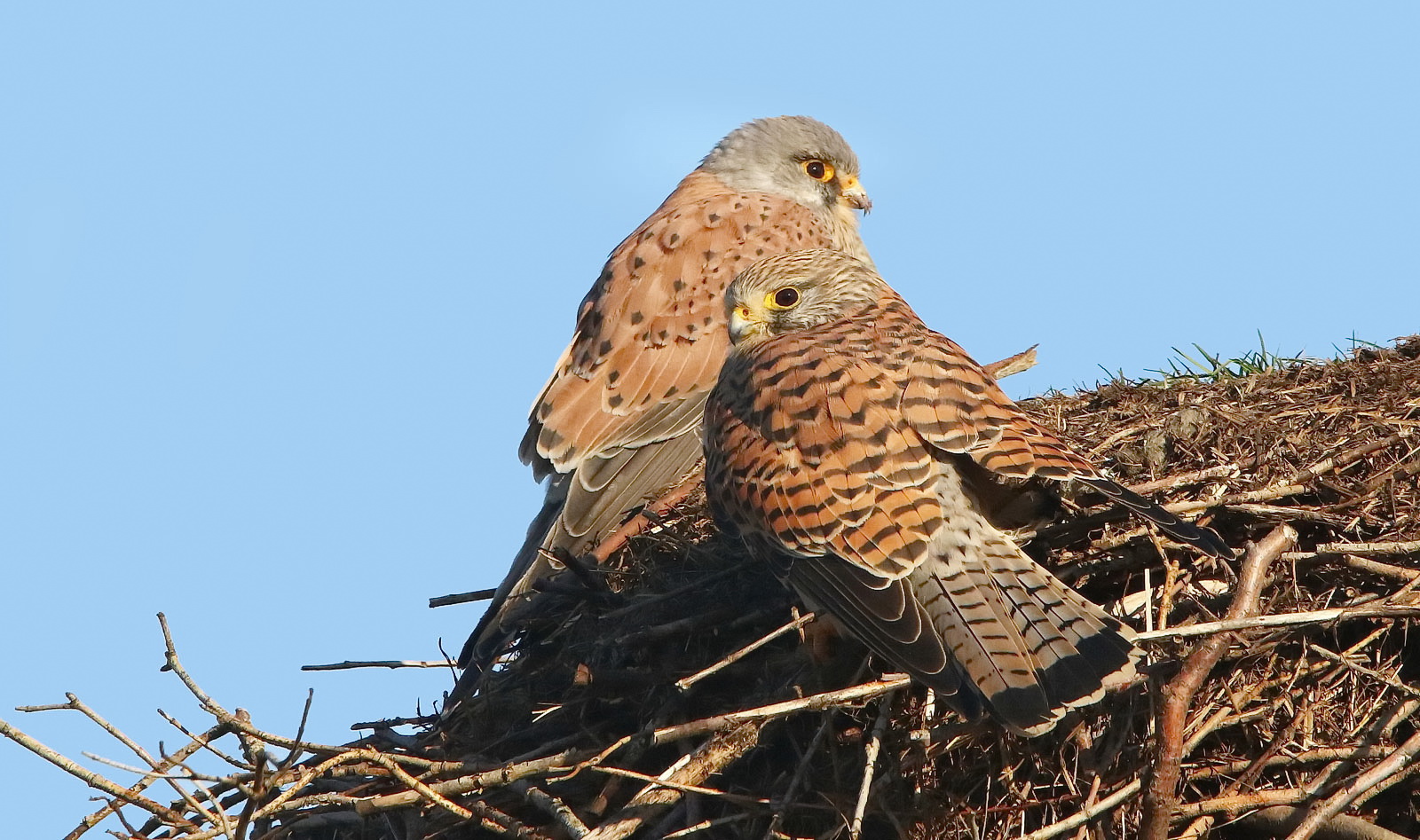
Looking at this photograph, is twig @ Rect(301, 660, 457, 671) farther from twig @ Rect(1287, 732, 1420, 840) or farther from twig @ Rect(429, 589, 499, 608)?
twig @ Rect(1287, 732, 1420, 840)

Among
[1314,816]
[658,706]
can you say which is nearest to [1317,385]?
[1314,816]

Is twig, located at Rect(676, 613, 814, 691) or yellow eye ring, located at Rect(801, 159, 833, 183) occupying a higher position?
yellow eye ring, located at Rect(801, 159, 833, 183)

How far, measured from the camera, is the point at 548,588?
4836mm

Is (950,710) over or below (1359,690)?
over

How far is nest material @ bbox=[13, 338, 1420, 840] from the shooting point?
3533mm

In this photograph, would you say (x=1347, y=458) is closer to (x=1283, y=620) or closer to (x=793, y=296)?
(x=1283, y=620)

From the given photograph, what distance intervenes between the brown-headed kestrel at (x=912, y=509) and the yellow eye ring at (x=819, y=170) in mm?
2476

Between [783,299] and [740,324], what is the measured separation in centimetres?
16

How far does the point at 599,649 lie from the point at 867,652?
3.35 ft

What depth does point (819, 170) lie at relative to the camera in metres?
6.81

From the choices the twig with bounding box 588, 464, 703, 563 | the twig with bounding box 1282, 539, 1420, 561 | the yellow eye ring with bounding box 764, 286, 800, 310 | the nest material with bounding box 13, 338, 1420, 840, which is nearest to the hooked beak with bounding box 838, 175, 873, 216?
the twig with bounding box 588, 464, 703, 563

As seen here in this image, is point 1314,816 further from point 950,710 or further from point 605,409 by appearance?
point 605,409

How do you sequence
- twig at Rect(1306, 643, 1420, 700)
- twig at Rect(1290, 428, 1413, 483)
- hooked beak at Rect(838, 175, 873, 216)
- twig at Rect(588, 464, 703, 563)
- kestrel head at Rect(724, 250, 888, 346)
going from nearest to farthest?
twig at Rect(1306, 643, 1420, 700), twig at Rect(1290, 428, 1413, 483), kestrel head at Rect(724, 250, 888, 346), twig at Rect(588, 464, 703, 563), hooked beak at Rect(838, 175, 873, 216)

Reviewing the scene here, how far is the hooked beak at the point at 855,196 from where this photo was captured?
6758mm
